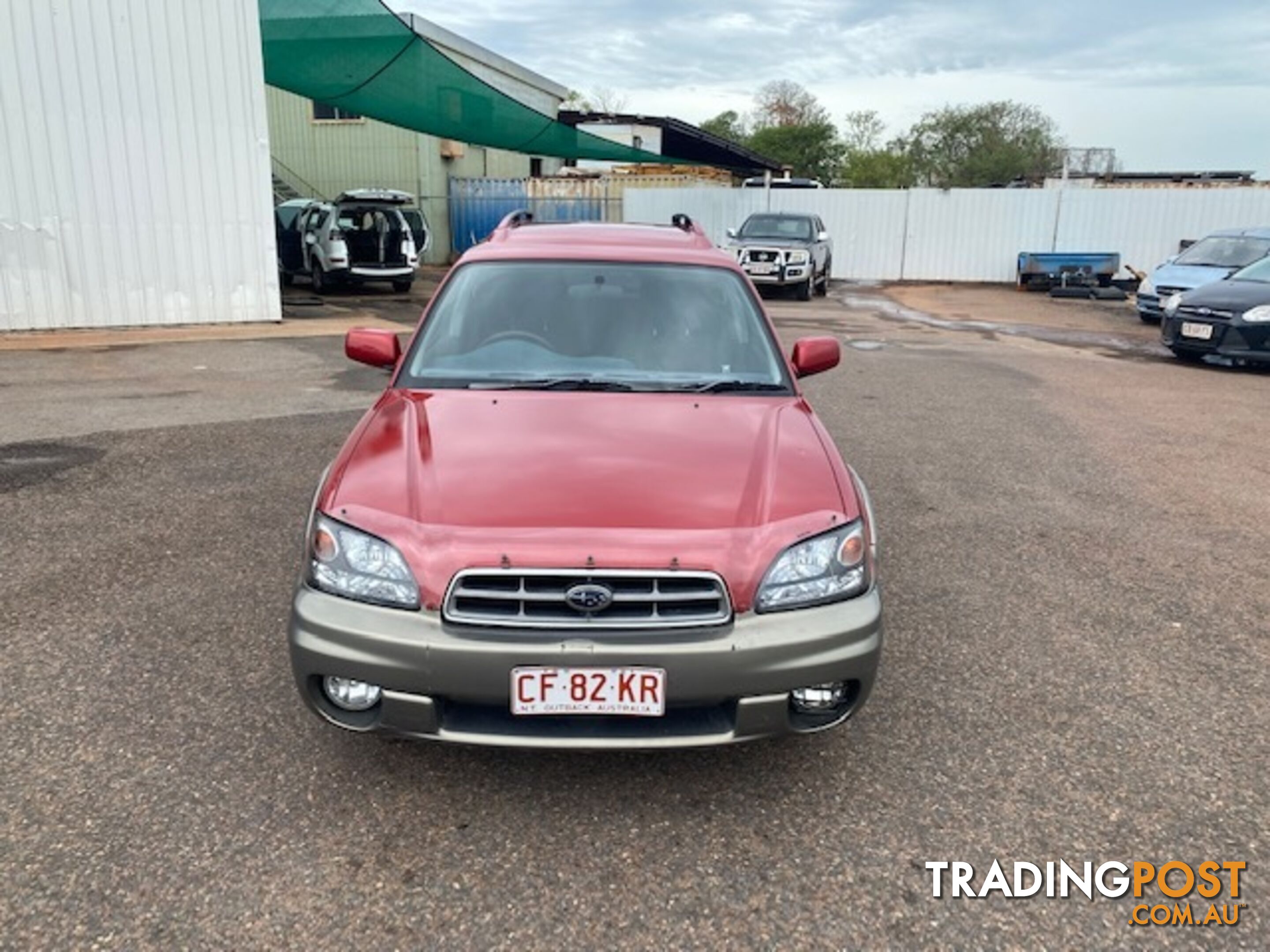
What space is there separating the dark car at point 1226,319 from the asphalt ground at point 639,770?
251 inches

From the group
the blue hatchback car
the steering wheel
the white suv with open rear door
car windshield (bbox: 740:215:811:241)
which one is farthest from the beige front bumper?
car windshield (bbox: 740:215:811:241)

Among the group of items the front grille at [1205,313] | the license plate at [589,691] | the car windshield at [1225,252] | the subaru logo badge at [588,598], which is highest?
the car windshield at [1225,252]

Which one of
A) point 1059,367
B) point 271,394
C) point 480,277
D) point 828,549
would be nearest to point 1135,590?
point 828,549

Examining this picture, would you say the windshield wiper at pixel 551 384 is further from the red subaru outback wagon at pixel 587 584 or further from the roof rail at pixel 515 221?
the roof rail at pixel 515 221

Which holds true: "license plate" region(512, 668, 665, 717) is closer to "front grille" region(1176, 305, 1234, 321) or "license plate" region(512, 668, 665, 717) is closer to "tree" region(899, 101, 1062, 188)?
"front grille" region(1176, 305, 1234, 321)

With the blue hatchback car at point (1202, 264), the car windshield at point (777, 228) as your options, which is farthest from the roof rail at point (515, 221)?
the car windshield at point (777, 228)

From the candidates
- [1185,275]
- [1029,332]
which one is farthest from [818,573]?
[1185,275]

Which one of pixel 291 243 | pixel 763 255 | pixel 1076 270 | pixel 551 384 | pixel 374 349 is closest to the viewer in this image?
pixel 551 384

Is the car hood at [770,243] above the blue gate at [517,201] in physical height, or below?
below

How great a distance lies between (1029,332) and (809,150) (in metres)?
40.4

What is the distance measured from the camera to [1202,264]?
15297 millimetres

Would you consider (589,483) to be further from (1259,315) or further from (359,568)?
(1259,315)

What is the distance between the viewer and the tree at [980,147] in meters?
48.2

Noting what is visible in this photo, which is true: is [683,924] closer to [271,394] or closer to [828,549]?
[828,549]
